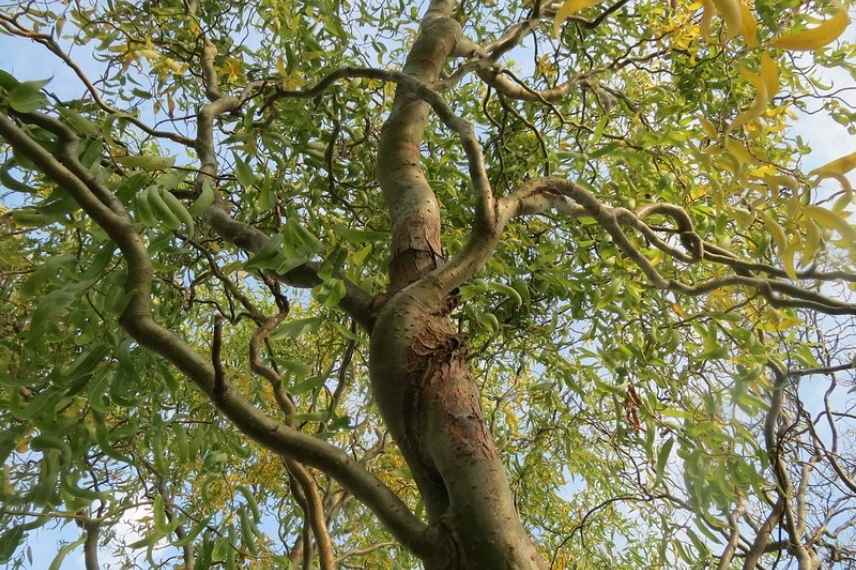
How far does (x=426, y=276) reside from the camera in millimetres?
1211

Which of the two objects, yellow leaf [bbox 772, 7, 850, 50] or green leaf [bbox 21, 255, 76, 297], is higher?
green leaf [bbox 21, 255, 76, 297]

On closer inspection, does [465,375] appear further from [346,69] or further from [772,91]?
[346,69]

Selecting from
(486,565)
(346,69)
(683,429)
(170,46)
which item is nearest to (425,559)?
(486,565)

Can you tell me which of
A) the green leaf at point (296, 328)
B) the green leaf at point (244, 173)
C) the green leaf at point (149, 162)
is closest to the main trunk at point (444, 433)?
the green leaf at point (296, 328)

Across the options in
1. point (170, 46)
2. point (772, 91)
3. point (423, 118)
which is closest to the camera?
point (772, 91)

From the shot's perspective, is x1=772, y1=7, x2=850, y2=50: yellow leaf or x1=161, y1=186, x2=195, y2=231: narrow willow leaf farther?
x1=161, y1=186, x2=195, y2=231: narrow willow leaf

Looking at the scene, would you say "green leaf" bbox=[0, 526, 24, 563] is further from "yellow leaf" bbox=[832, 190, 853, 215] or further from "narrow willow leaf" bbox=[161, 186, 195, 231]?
"yellow leaf" bbox=[832, 190, 853, 215]

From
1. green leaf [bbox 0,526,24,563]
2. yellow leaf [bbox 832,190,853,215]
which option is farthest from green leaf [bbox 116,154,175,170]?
yellow leaf [bbox 832,190,853,215]

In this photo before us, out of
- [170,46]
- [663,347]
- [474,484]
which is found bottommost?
[474,484]

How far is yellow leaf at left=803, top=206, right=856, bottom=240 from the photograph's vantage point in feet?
2.17

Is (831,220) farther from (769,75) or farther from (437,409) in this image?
(437,409)

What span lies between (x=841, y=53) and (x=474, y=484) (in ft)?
8.72

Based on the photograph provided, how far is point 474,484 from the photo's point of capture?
0.91 meters

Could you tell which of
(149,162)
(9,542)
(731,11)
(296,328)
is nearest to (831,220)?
(731,11)
